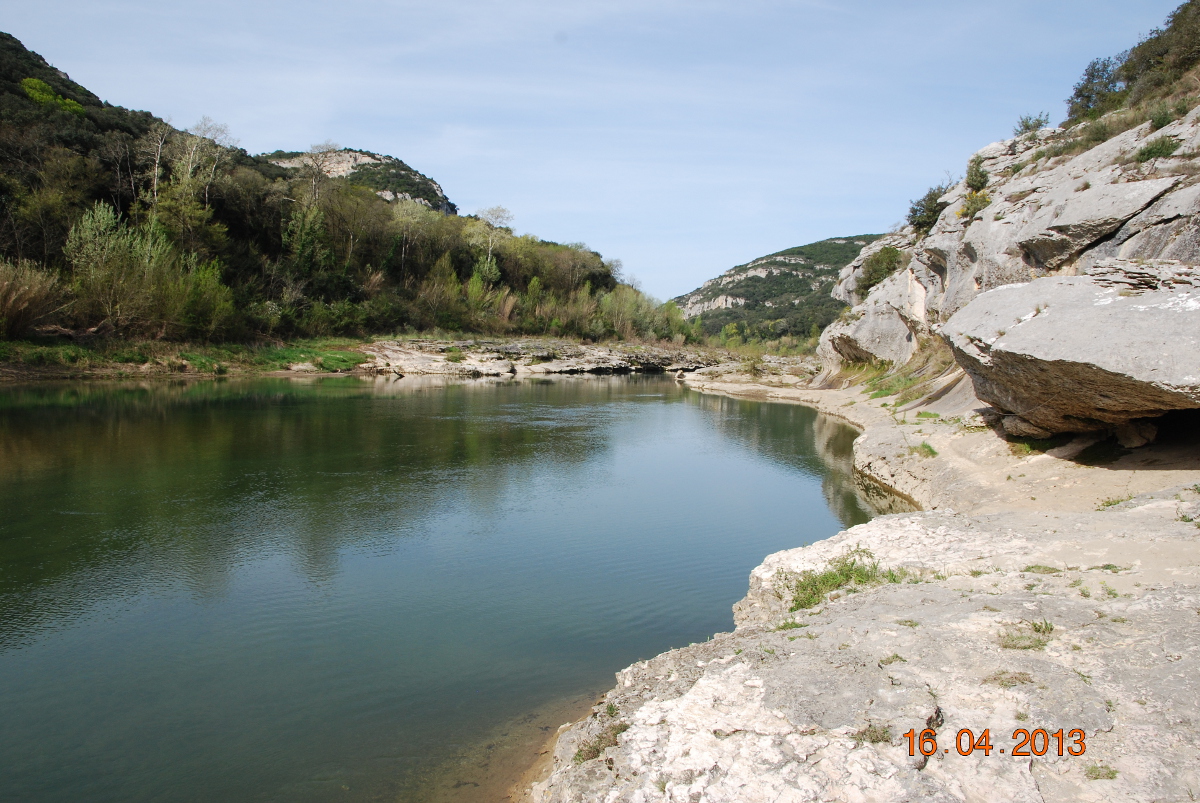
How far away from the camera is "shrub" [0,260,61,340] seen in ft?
98.4

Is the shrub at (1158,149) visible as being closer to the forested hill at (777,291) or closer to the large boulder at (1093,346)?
the large boulder at (1093,346)

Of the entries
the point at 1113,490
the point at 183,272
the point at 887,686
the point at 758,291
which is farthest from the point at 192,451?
the point at 758,291

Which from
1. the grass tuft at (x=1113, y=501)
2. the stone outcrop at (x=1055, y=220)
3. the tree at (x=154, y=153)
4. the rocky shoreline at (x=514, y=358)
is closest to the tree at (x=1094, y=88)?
the stone outcrop at (x=1055, y=220)

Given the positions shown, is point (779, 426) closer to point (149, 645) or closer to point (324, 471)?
point (324, 471)

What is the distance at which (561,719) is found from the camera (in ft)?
20.7

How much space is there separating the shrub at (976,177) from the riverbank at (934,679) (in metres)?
26.3

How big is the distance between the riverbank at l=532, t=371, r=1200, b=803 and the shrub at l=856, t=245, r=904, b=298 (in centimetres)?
3595

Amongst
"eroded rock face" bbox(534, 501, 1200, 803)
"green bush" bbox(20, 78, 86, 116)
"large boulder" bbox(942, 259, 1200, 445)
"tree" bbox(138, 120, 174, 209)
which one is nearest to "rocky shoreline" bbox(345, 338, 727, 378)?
"tree" bbox(138, 120, 174, 209)

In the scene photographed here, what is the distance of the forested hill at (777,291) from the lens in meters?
107

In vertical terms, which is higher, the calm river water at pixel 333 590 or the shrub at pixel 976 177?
the shrub at pixel 976 177

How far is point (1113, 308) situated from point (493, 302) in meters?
64.8

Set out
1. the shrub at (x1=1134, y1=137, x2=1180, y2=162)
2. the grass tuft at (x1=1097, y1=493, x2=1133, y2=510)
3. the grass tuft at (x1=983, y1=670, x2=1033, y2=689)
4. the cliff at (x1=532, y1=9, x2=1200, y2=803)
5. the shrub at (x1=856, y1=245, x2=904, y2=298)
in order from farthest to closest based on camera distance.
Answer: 1. the shrub at (x1=856, y1=245, x2=904, y2=298)
2. the shrub at (x1=1134, y1=137, x2=1180, y2=162)
3. the grass tuft at (x1=1097, y1=493, x2=1133, y2=510)
4. the grass tuft at (x1=983, y1=670, x2=1033, y2=689)
5. the cliff at (x1=532, y1=9, x2=1200, y2=803)

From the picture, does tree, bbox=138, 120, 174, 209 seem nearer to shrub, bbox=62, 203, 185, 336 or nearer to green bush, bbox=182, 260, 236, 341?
shrub, bbox=62, 203, 185, 336

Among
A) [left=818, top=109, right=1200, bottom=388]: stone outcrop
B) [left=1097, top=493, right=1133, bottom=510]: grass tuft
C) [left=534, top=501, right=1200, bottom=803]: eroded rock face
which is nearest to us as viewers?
[left=534, top=501, right=1200, bottom=803]: eroded rock face
